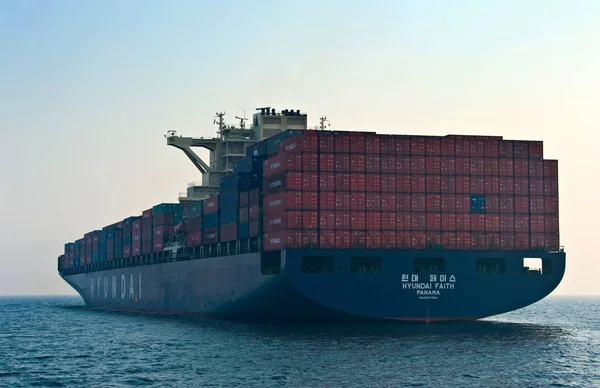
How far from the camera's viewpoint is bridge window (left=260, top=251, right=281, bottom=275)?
7519 centimetres

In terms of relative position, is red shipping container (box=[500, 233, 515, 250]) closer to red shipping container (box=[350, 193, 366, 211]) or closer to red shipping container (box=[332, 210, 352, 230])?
red shipping container (box=[350, 193, 366, 211])

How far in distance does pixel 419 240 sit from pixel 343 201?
700 centimetres

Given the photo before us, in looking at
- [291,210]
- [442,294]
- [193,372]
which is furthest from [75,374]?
[442,294]

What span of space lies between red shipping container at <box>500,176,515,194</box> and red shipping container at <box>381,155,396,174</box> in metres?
9.62

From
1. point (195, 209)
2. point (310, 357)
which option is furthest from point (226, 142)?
point (310, 357)

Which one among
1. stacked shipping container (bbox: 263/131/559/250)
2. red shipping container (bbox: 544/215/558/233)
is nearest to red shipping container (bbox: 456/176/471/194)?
stacked shipping container (bbox: 263/131/559/250)

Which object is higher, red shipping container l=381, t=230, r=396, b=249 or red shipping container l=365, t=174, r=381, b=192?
red shipping container l=365, t=174, r=381, b=192

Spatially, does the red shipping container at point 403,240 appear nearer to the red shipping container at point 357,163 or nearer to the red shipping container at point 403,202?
the red shipping container at point 403,202

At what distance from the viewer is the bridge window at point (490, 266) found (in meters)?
75.2

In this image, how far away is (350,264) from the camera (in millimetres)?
71500

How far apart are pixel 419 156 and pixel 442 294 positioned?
37.7 ft

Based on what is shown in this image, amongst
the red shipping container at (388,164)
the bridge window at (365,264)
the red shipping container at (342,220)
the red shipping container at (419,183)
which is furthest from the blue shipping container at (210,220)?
the red shipping container at (419,183)

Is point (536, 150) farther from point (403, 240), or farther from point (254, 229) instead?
point (254, 229)

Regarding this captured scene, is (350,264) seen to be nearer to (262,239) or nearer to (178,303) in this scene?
(262,239)
